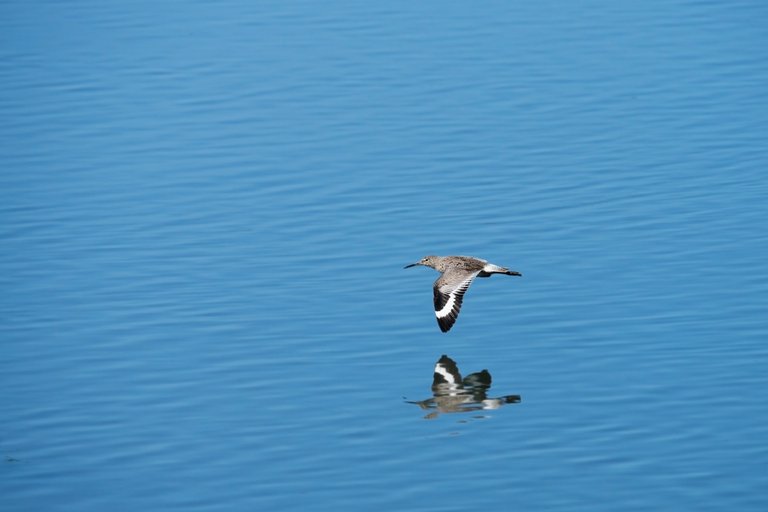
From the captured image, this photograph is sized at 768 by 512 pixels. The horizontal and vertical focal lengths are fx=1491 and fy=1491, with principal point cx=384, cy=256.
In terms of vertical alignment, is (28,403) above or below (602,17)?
below

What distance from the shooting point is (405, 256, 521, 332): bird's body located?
14.7 m

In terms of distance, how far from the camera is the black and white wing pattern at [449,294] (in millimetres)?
14595

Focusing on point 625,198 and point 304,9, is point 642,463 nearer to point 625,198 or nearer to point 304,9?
point 625,198

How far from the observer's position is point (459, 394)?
13.0m

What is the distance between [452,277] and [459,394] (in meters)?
2.67

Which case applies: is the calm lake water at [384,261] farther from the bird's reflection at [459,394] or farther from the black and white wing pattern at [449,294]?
the black and white wing pattern at [449,294]

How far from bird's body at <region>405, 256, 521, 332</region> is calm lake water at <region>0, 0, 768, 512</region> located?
23 centimetres

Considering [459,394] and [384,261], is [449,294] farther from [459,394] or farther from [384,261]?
[459,394]

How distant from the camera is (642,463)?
37.1 ft

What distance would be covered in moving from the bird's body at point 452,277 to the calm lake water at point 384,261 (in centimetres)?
23

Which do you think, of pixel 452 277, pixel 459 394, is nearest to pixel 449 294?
pixel 452 277

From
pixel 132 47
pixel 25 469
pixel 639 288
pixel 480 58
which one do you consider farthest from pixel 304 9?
pixel 25 469

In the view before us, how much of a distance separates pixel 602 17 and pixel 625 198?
11.3 meters

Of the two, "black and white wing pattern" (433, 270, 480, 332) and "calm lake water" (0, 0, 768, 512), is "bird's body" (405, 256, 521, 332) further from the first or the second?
"calm lake water" (0, 0, 768, 512)
